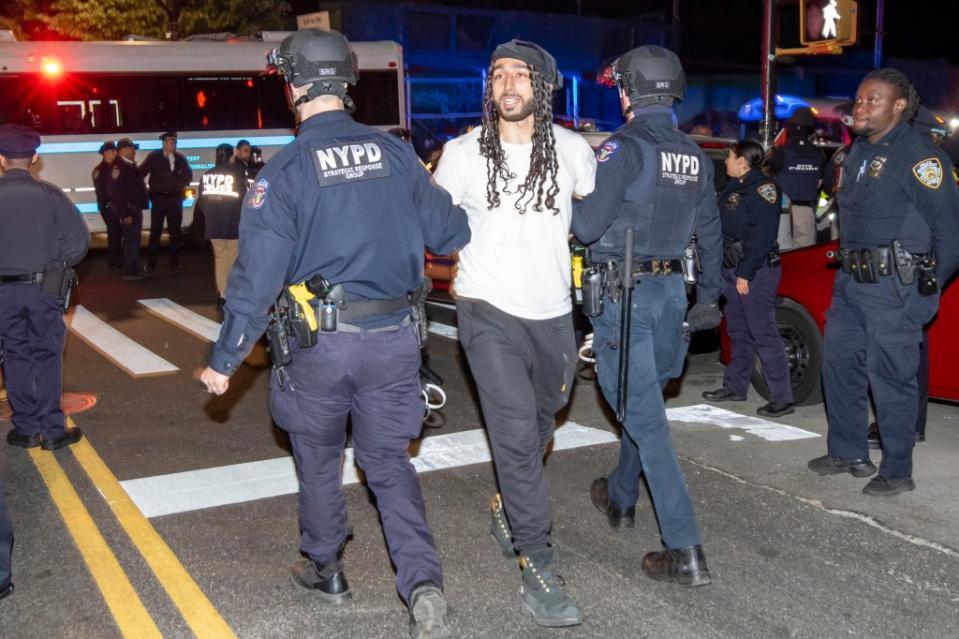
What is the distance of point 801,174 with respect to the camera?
962 cm

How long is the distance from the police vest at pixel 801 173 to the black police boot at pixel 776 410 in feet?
9.57

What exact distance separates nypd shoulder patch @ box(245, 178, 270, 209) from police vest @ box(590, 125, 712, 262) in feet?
4.77

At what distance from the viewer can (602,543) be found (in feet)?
15.9

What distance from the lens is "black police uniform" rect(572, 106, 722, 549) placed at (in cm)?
423

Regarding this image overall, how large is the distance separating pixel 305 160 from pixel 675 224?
5.23ft

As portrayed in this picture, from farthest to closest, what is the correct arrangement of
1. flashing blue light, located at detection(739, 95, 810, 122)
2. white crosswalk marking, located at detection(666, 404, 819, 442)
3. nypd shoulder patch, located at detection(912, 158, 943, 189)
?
flashing blue light, located at detection(739, 95, 810, 122), white crosswalk marking, located at detection(666, 404, 819, 442), nypd shoulder patch, located at detection(912, 158, 943, 189)

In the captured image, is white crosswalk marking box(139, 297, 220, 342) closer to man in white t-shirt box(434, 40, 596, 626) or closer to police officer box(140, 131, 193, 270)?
police officer box(140, 131, 193, 270)

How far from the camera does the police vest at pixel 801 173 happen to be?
951 centimetres

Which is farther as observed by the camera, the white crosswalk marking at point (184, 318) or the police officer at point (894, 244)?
the white crosswalk marking at point (184, 318)

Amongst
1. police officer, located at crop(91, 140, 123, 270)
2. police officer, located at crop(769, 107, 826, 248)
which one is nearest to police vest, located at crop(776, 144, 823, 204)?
police officer, located at crop(769, 107, 826, 248)

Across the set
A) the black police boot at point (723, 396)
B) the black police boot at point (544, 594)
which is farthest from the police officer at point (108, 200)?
the black police boot at point (544, 594)

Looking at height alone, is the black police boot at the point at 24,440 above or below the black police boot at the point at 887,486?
above

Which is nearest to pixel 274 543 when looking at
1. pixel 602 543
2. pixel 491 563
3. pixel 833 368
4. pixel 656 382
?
pixel 491 563

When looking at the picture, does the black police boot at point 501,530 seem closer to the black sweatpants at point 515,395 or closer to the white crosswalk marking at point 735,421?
the black sweatpants at point 515,395
